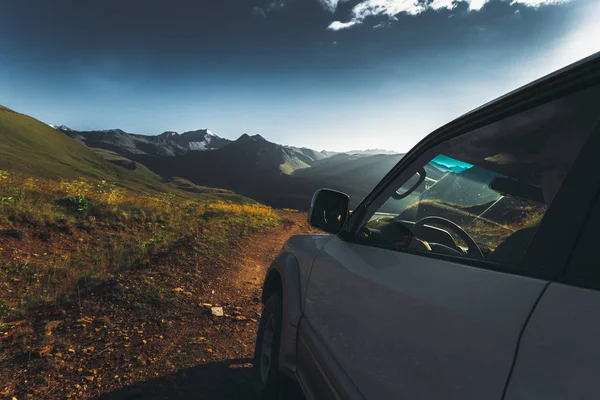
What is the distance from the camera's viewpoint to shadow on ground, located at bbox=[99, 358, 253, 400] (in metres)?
2.94

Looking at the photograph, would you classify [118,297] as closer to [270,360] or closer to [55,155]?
[270,360]

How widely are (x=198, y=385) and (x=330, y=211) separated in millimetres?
2392

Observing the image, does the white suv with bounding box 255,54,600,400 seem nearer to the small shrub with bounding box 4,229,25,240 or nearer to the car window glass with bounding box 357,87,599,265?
the car window glass with bounding box 357,87,599,265

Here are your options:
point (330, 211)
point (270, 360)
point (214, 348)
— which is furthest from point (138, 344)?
point (330, 211)

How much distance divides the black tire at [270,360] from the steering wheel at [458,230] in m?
1.50

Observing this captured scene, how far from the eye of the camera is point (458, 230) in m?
1.57

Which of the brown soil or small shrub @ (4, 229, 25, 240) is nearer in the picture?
the brown soil

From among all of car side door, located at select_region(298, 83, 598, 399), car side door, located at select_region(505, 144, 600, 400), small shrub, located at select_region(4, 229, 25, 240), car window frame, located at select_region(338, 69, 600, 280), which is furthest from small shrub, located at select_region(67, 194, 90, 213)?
car side door, located at select_region(505, 144, 600, 400)

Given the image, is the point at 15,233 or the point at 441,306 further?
the point at 15,233

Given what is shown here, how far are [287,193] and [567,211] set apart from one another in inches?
6484

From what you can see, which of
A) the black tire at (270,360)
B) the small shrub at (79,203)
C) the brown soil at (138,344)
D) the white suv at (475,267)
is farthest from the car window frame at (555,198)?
the small shrub at (79,203)

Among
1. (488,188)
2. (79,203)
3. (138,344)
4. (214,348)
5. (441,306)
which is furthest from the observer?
(79,203)

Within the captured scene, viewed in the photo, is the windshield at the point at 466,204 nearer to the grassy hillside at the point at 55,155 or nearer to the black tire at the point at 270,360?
the black tire at the point at 270,360

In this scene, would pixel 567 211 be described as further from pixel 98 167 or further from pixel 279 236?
pixel 98 167
